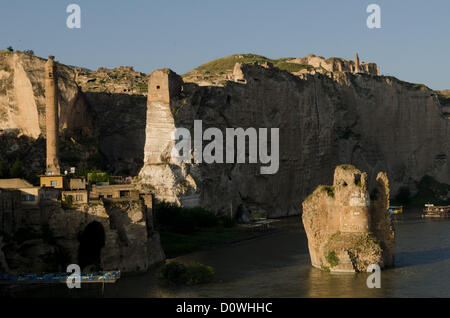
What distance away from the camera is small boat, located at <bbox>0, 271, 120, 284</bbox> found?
130ft

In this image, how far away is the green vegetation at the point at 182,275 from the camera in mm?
42656

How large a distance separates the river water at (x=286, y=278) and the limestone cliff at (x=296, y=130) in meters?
17.5

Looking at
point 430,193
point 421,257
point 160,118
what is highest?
point 160,118

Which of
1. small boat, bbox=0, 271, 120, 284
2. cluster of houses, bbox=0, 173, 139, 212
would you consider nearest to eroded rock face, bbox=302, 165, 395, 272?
cluster of houses, bbox=0, 173, 139, 212

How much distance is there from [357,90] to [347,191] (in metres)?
70.9

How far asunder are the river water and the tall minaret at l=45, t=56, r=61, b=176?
629 inches

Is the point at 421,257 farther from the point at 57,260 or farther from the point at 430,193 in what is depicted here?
the point at 430,193

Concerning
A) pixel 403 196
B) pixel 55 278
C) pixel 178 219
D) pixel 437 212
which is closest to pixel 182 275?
pixel 55 278

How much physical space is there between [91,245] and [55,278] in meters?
6.16

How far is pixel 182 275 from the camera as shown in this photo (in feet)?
141

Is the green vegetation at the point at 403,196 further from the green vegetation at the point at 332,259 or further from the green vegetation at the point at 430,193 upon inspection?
the green vegetation at the point at 332,259

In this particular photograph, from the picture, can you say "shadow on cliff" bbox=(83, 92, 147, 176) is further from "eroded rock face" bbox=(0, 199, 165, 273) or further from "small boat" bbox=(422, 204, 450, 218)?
"eroded rock face" bbox=(0, 199, 165, 273)

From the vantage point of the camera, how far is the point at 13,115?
270 feet
